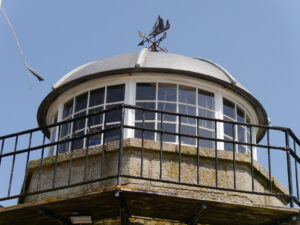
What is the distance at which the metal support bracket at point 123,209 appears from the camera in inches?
373

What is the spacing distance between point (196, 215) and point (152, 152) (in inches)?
67.8

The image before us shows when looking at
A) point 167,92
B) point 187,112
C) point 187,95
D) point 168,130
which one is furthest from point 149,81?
point 168,130

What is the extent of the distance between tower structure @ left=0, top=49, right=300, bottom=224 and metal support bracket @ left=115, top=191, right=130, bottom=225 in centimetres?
2

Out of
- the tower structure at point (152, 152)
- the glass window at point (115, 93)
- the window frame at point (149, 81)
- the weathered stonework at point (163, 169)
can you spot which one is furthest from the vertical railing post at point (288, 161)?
the glass window at point (115, 93)

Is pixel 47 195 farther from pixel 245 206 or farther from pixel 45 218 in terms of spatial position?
pixel 245 206

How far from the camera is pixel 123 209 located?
995cm

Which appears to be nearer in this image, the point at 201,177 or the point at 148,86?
the point at 201,177

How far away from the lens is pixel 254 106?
14062 mm

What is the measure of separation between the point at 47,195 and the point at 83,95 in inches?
105

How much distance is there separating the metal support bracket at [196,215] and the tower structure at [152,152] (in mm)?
22

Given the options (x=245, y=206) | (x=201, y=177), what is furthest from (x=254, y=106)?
(x=245, y=206)

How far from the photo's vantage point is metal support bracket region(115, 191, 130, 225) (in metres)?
9.47

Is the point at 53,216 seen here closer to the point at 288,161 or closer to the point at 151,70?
the point at 151,70

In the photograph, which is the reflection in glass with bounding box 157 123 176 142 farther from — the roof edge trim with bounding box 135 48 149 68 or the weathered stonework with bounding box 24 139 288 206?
the roof edge trim with bounding box 135 48 149 68
